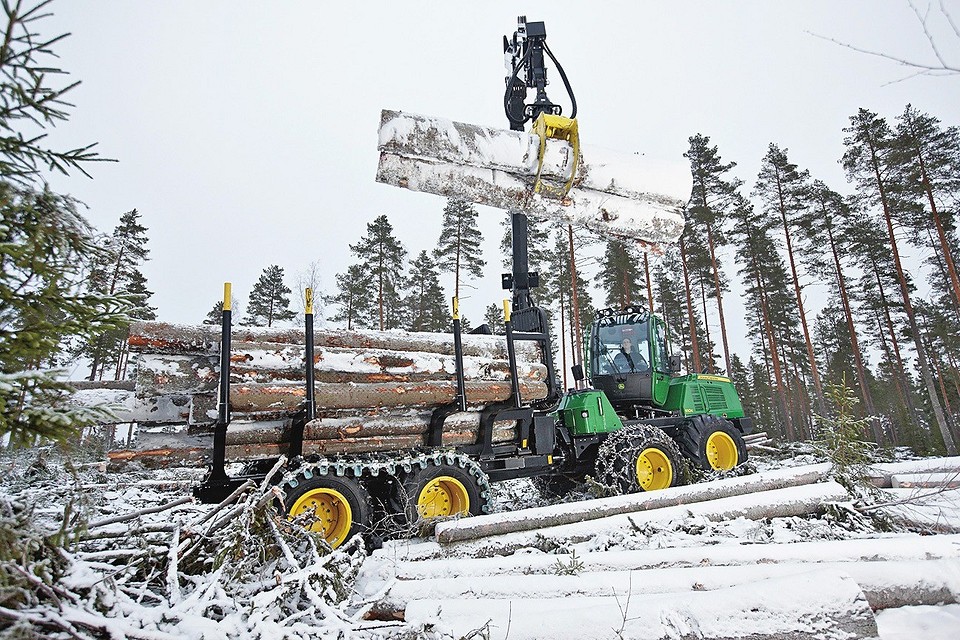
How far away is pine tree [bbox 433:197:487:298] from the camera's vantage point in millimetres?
26125

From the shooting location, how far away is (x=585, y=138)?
21.6 feet

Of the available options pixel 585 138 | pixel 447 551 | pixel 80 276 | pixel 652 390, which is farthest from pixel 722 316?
pixel 80 276

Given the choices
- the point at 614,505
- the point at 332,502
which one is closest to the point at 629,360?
the point at 614,505

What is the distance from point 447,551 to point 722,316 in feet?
75.3

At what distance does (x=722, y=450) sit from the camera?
8.85 meters

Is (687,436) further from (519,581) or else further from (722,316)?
(722,316)

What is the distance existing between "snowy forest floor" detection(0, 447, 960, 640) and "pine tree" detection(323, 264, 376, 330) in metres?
25.4

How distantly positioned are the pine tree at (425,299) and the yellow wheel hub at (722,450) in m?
19.9

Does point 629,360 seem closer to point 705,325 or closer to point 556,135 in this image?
point 556,135

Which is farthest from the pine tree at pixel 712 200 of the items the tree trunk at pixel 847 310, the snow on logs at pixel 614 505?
the snow on logs at pixel 614 505

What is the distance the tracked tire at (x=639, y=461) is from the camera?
23.7 ft

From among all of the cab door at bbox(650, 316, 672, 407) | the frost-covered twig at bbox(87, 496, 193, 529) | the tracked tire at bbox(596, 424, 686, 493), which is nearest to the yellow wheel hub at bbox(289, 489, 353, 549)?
the frost-covered twig at bbox(87, 496, 193, 529)

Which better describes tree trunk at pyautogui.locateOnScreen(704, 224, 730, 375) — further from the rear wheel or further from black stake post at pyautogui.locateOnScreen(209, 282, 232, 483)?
black stake post at pyautogui.locateOnScreen(209, 282, 232, 483)

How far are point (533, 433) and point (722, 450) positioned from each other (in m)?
4.09
